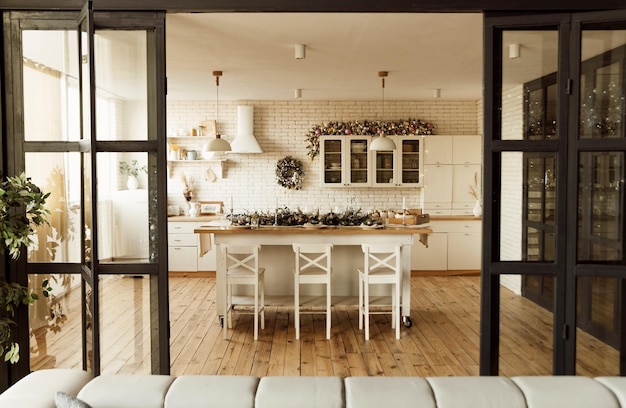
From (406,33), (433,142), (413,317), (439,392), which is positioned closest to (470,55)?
(406,33)

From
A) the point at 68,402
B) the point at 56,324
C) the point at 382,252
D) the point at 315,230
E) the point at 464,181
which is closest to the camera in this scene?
the point at 68,402

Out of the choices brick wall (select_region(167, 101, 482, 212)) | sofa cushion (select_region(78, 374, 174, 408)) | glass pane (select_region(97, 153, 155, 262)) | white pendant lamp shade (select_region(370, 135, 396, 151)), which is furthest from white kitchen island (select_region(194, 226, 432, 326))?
sofa cushion (select_region(78, 374, 174, 408))

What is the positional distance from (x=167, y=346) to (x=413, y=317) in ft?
11.9

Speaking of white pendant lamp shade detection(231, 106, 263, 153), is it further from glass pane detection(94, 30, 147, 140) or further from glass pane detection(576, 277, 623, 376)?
glass pane detection(576, 277, 623, 376)

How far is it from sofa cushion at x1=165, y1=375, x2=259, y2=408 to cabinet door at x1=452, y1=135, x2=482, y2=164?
26.1 ft

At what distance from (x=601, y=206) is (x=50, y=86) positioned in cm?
354

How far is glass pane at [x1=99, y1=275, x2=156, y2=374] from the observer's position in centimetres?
368

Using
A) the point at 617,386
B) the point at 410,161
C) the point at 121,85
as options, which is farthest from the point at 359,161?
the point at 617,386

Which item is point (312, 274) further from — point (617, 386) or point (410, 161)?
point (410, 161)

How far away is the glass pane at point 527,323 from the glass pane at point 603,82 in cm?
99

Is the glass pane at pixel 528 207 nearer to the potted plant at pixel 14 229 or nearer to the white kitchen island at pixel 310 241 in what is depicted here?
the white kitchen island at pixel 310 241

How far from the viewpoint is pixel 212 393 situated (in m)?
1.95

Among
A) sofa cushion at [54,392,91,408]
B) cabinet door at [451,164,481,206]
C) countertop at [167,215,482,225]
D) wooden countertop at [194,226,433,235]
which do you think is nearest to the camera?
sofa cushion at [54,392,91,408]

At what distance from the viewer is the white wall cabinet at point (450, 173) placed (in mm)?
9430
